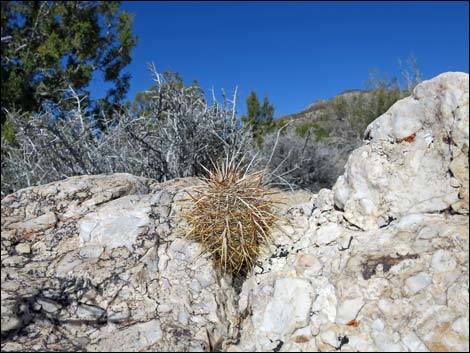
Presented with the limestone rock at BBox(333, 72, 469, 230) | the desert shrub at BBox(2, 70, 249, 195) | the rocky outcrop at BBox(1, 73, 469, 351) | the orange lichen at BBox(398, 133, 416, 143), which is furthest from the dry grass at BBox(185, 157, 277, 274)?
the desert shrub at BBox(2, 70, 249, 195)

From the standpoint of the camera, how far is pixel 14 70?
32.7 feet

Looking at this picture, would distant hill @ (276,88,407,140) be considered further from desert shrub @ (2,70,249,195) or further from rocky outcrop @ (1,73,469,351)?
rocky outcrop @ (1,73,469,351)

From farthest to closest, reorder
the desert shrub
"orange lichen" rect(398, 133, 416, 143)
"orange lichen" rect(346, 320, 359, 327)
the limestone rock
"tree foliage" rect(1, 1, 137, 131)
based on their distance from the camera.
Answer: "tree foliage" rect(1, 1, 137, 131) → the desert shrub → "orange lichen" rect(398, 133, 416, 143) → the limestone rock → "orange lichen" rect(346, 320, 359, 327)

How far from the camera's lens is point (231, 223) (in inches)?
106

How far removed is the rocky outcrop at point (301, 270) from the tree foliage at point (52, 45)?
7955 mm

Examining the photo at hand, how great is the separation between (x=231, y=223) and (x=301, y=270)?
55 centimetres

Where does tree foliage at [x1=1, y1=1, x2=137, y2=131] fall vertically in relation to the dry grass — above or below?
above

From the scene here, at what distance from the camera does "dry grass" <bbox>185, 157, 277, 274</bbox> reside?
265 cm

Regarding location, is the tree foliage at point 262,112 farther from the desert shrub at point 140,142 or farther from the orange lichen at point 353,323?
the orange lichen at point 353,323

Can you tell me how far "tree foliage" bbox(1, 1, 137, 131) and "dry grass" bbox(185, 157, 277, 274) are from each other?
8.03 meters

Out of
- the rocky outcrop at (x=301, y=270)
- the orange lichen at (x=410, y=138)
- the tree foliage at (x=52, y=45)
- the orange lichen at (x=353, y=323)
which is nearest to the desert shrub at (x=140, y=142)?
the rocky outcrop at (x=301, y=270)

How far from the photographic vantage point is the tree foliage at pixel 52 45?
32.8 ft

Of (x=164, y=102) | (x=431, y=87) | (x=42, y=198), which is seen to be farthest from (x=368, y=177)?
(x=164, y=102)

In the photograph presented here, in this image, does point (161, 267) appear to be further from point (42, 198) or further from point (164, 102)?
point (164, 102)
